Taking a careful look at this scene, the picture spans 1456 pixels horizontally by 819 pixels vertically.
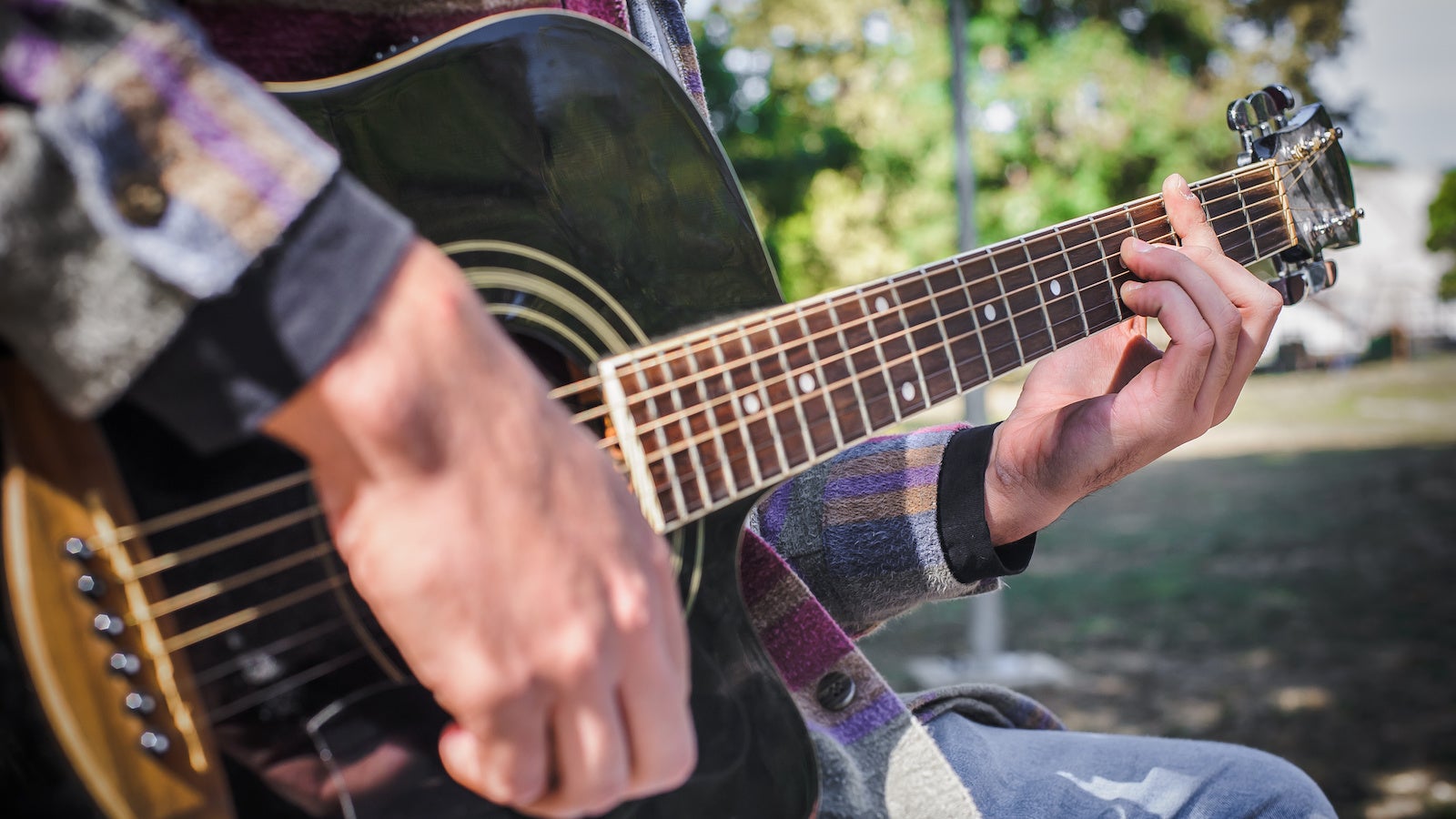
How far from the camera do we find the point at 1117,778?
1483 mm

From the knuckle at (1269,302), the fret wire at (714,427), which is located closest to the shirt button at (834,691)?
the fret wire at (714,427)

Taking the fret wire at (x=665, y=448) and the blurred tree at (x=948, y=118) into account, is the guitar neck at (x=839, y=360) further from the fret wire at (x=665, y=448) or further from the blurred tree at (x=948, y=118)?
the blurred tree at (x=948, y=118)

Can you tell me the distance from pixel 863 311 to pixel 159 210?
2.59 ft

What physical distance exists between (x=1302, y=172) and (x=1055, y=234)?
663mm

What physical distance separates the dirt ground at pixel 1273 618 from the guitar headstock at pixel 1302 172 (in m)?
1.94

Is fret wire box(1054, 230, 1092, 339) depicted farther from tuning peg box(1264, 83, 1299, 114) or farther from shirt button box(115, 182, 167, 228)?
shirt button box(115, 182, 167, 228)

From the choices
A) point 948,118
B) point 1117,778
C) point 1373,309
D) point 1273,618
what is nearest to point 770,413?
point 1117,778

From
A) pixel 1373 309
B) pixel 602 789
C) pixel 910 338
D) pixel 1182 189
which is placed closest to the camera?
pixel 602 789

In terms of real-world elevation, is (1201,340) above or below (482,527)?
below

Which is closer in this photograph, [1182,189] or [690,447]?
[690,447]

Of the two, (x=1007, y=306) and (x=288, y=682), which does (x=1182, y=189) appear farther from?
(x=288, y=682)

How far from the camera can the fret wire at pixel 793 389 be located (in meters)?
1.14

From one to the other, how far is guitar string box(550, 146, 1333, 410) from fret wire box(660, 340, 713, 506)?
0.07ft

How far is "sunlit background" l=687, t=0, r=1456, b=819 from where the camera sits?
469 centimetres
